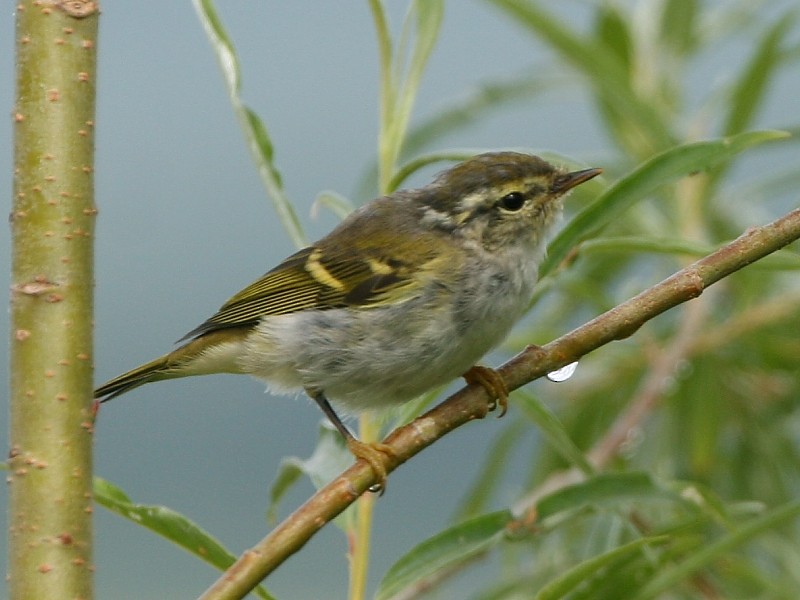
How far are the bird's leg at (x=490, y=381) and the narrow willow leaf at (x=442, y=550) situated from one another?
25 cm

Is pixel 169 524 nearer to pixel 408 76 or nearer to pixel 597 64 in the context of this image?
pixel 408 76

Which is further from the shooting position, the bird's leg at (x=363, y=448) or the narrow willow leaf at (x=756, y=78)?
the narrow willow leaf at (x=756, y=78)

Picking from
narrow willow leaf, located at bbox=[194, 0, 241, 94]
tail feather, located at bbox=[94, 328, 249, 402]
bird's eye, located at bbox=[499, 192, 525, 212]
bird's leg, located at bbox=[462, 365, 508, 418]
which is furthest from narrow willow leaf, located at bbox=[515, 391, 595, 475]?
narrow willow leaf, located at bbox=[194, 0, 241, 94]

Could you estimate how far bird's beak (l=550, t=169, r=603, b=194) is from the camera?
2790 mm

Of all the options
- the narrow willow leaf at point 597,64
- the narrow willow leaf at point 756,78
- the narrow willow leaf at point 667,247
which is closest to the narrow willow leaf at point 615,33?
the narrow willow leaf at point 756,78

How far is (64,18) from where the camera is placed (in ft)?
5.44

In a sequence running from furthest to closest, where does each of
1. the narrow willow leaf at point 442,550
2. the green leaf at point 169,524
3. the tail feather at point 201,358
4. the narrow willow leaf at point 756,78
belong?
the narrow willow leaf at point 756,78 < the tail feather at point 201,358 < the narrow willow leaf at point 442,550 < the green leaf at point 169,524

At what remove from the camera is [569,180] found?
2939 millimetres

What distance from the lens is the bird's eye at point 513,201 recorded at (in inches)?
116

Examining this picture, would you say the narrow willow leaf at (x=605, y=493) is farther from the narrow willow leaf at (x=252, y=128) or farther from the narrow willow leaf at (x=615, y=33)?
the narrow willow leaf at (x=615, y=33)

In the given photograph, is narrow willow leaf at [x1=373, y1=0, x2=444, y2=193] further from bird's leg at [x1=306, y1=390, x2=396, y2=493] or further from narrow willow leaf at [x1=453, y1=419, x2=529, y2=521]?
narrow willow leaf at [x1=453, y1=419, x2=529, y2=521]

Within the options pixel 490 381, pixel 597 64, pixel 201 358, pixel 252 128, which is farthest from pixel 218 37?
pixel 597 64

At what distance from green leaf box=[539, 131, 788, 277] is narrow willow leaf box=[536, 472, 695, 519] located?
19.8 inches

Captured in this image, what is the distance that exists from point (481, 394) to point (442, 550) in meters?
0.36
